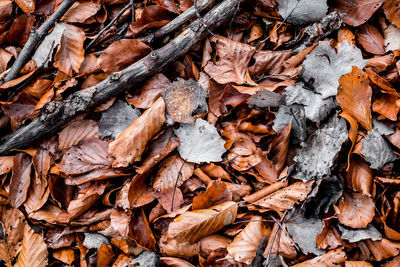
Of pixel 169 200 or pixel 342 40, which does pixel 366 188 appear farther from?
pixel 169 200

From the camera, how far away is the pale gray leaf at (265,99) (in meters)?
1.71

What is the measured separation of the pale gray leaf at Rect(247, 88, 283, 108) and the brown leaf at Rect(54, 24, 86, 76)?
3.80 ft

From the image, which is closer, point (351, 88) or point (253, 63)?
point (351, 88)

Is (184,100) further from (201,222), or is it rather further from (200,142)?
(201,222)

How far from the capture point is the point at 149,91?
189cm

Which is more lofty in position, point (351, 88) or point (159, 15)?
point (159, 15)

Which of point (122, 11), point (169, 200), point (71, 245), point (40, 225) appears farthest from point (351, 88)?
point (40, 225)

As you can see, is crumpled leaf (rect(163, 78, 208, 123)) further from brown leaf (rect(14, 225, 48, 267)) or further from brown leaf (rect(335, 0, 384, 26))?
brown leaf (rect(14, 225, 48, 267))

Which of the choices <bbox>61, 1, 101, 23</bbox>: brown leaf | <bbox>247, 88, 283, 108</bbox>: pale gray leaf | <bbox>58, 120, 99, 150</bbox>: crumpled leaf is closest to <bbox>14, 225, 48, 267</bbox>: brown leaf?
<bbox>58, 120, 99, 150</bbox>: crumpled leaf

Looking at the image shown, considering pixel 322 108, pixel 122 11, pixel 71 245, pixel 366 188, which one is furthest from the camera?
pixel 122 11

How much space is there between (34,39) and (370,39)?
2227mm

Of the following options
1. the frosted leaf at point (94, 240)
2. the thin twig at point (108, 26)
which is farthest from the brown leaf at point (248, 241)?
the thin twig at point (108, 26)

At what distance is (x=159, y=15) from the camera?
76.0 inches

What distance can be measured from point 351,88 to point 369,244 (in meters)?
0.86
